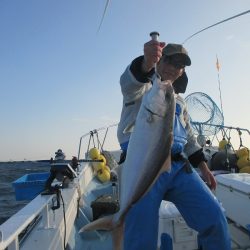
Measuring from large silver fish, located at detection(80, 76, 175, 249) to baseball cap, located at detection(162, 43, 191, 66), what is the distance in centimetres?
104

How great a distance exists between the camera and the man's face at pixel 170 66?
3615 millimetres

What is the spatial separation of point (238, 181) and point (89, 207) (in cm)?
272

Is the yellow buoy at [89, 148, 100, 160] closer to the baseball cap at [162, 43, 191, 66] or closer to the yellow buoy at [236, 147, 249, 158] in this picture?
the yellow buoy at [236, 147, 249, 158]

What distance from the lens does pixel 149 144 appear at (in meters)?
2.56

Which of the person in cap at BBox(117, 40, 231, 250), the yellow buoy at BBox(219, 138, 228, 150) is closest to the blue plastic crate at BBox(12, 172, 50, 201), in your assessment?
the person in cap at BBox(117, 40, 231, 250)

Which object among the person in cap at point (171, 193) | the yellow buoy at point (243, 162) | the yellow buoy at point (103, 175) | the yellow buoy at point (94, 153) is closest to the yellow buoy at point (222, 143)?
the yellow buoy at point (243, 162)

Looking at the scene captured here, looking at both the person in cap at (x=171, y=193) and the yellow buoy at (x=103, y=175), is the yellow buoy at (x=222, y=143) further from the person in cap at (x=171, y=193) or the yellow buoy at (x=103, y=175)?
the person in cap at (x=171, y=193)

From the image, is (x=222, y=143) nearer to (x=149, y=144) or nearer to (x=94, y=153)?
(x=94, y=153)

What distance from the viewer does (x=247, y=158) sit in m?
8.89

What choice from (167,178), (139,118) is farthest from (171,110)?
(167,178)

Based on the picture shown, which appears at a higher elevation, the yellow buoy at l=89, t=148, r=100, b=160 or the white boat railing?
the yellow buoy at l=89, t=148, r=100, b=160

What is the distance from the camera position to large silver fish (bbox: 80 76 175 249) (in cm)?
251

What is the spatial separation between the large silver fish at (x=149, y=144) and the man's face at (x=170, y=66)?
1.02 meters

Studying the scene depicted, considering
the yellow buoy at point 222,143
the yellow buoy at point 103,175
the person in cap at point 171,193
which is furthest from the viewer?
the yellow buoy at point 222,143
